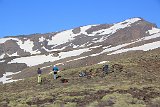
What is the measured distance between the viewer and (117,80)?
1565 inches

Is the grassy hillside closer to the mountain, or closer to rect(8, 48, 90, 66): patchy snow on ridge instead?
the mountain

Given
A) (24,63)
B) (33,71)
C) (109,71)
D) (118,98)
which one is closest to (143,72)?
(109,71)

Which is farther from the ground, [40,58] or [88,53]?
[40,58]

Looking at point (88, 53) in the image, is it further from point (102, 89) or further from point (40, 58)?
point (102, 89)

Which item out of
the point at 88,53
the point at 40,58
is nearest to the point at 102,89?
the point at 88,53

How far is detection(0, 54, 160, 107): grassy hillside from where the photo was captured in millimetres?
29750

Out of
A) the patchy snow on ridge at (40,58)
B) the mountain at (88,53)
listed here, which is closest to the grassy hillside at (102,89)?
the mountain at (88,53)

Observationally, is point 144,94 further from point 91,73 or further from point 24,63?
point 24,63

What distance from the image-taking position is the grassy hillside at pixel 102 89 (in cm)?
2975

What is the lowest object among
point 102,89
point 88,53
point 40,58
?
point 102,89

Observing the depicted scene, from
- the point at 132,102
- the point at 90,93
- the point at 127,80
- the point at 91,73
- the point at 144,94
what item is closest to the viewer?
the point at 132,102

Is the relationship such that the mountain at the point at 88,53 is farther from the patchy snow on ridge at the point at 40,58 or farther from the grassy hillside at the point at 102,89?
the grassy hillside at the point at 102,89

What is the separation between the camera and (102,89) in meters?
34.4

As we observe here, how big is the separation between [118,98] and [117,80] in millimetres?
9891
